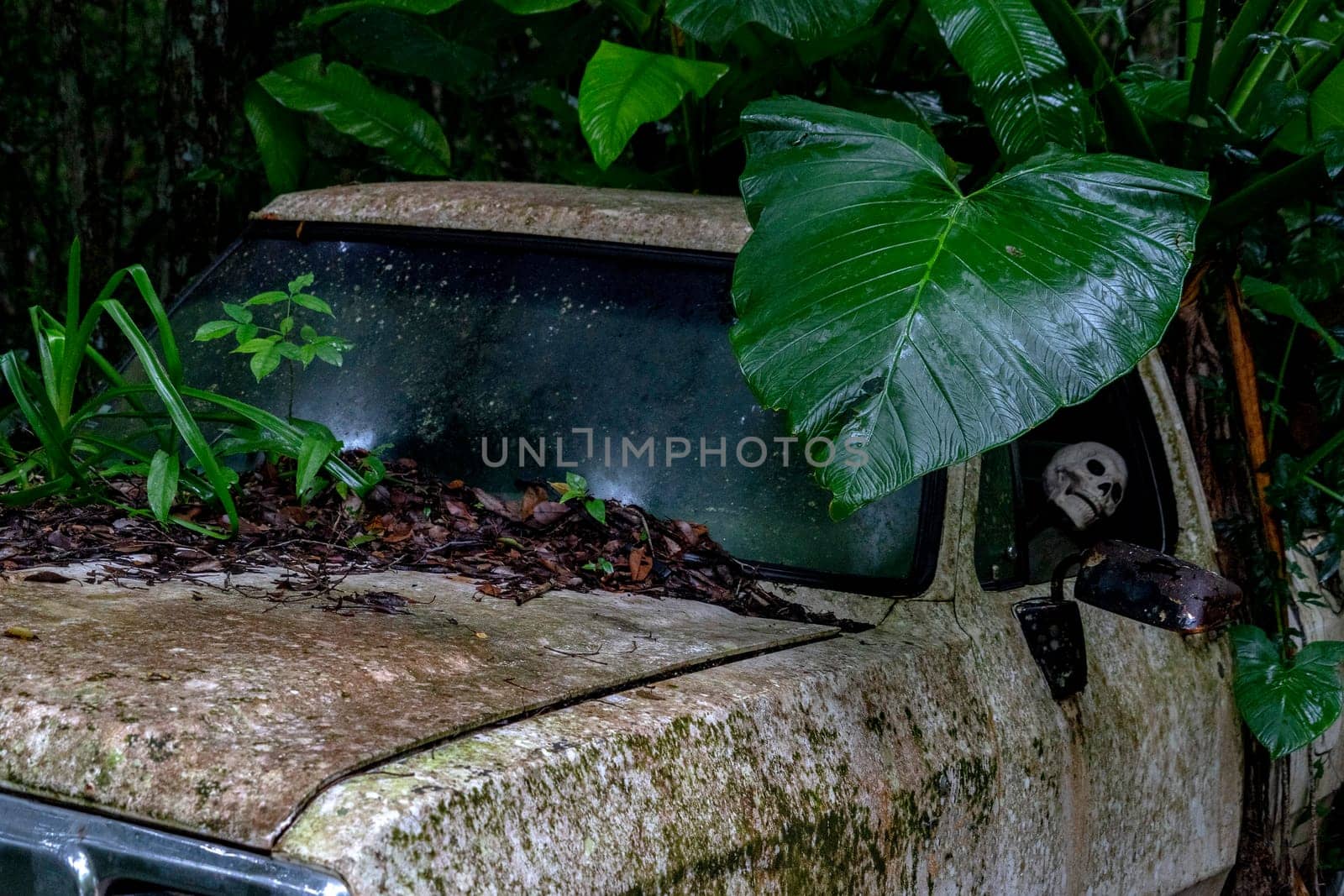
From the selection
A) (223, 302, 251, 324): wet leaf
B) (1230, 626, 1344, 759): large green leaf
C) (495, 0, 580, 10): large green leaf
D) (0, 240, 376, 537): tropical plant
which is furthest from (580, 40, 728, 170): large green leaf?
(1230, 626, 1344, 759): large green leaf

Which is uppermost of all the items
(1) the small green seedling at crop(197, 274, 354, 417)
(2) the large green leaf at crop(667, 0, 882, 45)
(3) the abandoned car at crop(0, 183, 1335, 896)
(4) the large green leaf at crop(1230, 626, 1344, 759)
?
(2) the large green leaf at crop(667, 0, 882, 45)

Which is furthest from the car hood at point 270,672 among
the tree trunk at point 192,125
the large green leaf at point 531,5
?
the tree trunk at point 192,125

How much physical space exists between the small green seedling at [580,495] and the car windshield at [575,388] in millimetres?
26

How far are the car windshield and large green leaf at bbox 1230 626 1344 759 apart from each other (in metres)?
0.84

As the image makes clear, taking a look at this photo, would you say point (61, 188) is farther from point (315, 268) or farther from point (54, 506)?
point (54, 506)

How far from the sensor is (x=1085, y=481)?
2475 millimetres

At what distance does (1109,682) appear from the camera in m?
2.36

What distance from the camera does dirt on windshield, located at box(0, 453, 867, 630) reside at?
201 centimetres

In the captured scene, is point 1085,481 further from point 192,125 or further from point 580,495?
point 192,125

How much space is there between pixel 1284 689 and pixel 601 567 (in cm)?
137

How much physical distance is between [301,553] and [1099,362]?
1.24 metres

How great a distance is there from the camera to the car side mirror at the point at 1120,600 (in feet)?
6.61

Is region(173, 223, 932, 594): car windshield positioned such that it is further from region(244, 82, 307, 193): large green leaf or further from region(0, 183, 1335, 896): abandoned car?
region(244, 82, 307, 193): large green leaf

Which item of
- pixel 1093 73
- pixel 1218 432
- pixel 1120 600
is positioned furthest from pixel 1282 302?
pixel 1120 600
